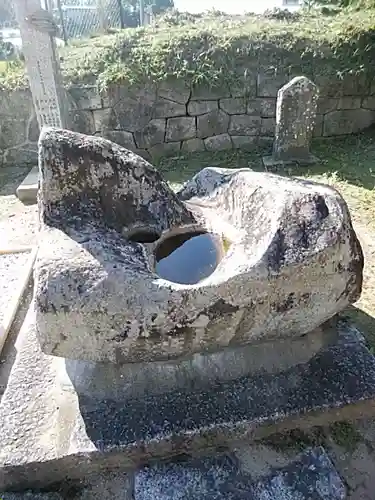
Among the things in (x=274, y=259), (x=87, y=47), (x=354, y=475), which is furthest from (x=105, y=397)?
(x=87, y=47)

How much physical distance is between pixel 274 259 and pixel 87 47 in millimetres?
4976

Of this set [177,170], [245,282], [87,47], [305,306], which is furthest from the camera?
[87,47]

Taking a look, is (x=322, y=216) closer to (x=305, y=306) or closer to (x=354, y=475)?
(x=305, y=306)

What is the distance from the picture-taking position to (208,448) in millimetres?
1711

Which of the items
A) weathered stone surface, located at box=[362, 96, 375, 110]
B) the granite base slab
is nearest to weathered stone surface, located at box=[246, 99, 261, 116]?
weathered stone surface, located at box=[362, 96, 375, 110]

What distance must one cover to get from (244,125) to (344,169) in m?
1.36

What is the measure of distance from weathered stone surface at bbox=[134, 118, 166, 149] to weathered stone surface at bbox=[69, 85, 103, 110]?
56cm

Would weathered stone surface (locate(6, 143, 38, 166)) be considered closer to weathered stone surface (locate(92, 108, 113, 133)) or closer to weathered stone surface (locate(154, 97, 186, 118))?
weathered stone surface (locate(92, 108, 113, 133))

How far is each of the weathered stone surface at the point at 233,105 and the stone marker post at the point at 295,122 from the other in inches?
27.5

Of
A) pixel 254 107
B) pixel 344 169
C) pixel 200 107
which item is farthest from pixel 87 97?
pixel 344 169

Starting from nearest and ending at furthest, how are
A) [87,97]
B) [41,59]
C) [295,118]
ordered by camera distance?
[41,59] < [295,118] < [87,97]

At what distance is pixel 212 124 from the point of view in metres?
5.35

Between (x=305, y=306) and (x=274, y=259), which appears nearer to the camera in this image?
(x=274, y=259)

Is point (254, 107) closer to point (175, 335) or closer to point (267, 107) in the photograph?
point (267, 107)
